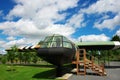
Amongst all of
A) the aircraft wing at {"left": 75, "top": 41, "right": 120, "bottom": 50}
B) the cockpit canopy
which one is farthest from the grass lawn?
the aircraft wing at {"left": 75, "top": 41, "right": 120, "bottom": 50}

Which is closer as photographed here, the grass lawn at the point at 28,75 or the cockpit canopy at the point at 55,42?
the cockpit canopy at the point at 55,42

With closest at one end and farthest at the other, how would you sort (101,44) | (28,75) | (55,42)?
(55,42) → (28,75) → (101,44)

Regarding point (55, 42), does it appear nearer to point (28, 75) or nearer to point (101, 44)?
point (28, 75)

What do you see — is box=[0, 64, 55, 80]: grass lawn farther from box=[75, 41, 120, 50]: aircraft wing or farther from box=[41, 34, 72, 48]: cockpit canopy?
box=[75, 41, 120, 50]: aircraft wing

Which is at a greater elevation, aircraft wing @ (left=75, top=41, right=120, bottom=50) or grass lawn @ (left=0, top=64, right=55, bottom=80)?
aircraft wing @ (left=75, top=41, right=120, bottom=50)

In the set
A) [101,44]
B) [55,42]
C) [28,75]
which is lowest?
[28,75]

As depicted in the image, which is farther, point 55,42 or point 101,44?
point 101,44

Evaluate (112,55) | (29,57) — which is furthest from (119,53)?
(29,57)

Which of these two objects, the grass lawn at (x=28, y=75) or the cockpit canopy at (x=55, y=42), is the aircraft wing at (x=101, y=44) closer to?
the grass lawn at (x=28, y=75)

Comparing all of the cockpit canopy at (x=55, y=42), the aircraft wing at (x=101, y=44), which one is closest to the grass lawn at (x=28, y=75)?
the cockpit canopy at (x=55, y=42)

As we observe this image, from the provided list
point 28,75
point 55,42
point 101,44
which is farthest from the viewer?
point 101,44

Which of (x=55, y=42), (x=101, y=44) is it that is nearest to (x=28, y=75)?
(x=55, y=42)

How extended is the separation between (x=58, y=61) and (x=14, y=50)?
15.0 m

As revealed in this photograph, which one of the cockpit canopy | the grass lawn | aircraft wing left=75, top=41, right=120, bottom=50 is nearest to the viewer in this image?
the cockpit canopy
